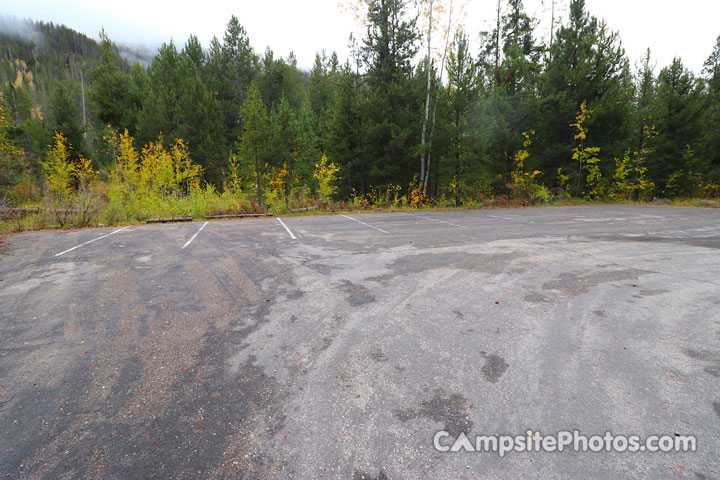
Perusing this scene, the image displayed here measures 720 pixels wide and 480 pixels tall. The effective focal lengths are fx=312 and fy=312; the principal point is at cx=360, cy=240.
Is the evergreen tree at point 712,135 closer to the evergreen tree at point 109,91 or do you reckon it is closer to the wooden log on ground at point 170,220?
the wooden log on ground at point 170,220

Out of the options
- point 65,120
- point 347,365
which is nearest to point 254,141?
point 347,365

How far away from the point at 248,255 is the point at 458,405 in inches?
236

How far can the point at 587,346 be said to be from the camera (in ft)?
11.3

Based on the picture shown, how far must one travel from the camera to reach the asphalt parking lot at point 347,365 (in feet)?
6.85

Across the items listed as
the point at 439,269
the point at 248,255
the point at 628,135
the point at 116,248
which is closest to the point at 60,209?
the point at 116,248

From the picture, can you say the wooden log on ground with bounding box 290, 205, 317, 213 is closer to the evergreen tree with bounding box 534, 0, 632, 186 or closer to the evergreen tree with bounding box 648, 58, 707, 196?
the evergreen tree with bounding box 534, 0, 632, 186

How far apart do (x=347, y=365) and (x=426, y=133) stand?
17.3m

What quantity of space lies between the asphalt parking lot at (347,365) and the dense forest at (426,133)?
11.3 m

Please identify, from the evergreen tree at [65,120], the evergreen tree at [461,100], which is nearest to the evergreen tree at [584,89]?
the evergreen tree at [461,100]

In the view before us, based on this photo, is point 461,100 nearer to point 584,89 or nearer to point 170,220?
point 584,89

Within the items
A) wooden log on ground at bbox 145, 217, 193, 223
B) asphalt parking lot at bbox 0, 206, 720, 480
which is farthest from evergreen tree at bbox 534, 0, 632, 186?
wooden log on ground at bbox 145, 217, 193, 223

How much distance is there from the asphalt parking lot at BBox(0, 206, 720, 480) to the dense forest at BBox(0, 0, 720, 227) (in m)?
11.3

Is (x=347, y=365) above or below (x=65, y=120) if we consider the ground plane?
below

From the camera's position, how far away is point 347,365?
123 inches
